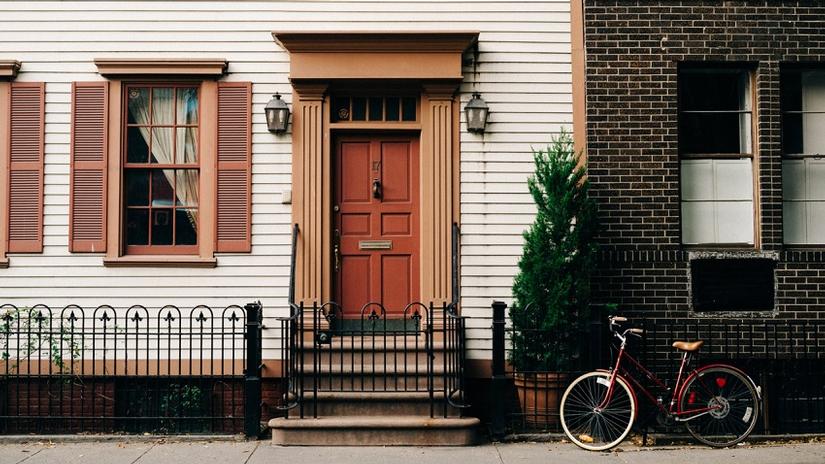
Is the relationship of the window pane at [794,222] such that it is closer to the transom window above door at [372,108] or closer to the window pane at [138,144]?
the transom window above door at [372,108]

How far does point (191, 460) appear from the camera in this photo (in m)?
6.98

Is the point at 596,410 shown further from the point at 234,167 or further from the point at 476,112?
the point at 234,167

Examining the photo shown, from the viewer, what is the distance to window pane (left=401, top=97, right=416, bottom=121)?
29.1 feet

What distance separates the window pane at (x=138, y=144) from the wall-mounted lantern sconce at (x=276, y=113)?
4.79ft

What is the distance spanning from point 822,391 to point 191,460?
257 inches

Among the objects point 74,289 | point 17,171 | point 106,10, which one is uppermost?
→ point 106,10

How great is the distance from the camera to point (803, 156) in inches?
350

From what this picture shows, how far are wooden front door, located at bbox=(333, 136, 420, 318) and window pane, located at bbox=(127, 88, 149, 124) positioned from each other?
7.16 ft

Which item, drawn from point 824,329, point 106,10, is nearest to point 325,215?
point 106,10

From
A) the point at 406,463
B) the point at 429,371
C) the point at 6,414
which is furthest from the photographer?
the point at 6,414

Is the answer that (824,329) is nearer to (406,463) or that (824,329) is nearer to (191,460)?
(406,463)

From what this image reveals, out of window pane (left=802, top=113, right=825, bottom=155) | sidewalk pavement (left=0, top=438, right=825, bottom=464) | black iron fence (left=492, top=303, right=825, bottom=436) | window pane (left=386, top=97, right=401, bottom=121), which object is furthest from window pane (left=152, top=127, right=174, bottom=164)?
window pane (left=802, top=113, right=825, bottom=155)

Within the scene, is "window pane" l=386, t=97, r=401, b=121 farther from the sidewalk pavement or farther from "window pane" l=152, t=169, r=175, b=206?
the sidewalk pavement

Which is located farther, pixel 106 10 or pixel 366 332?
pixel 106 10
